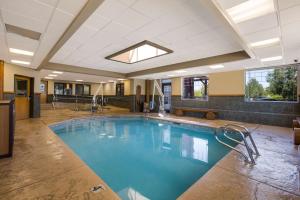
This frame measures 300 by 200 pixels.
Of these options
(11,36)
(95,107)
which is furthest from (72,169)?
(95,107)

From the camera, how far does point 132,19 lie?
2.79 meters

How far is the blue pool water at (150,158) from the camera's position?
2.40 meters

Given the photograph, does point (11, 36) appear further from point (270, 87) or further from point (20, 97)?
point (270, 87)

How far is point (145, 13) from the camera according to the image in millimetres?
2598

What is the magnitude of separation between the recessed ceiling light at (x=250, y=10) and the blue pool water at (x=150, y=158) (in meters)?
2.83

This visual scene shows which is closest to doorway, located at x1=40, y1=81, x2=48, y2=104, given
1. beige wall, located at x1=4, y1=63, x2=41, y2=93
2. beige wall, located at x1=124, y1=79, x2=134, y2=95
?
beige wall, located at x1=124, y1=79, x2=134, y2=95

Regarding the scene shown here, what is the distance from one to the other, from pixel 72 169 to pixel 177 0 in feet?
9.62

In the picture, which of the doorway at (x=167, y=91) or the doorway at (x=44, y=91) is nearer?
the doorway at (x=167, y=91)

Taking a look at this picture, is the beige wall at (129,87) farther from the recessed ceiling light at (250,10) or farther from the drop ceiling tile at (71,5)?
the recessed ceiling light at (250,10)

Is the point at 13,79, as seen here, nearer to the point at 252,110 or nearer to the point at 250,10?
the point at 250,10

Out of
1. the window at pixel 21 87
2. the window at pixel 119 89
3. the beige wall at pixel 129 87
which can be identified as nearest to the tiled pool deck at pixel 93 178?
the window at pixel 21 87

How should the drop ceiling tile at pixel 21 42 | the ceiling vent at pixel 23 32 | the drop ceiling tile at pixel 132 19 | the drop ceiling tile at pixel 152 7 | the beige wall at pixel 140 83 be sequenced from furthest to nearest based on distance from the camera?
the beige wall at pixel 140 83 → the drop ceiling tile at pixel 21 42 → the ceiling vent at pixel 23 32 → the drop ceiling tile at pixel 132 19 → the drop ceiling tile at pixel 152 7

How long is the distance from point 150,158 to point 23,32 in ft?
12.6

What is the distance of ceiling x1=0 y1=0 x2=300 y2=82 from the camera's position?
2.26 metres
